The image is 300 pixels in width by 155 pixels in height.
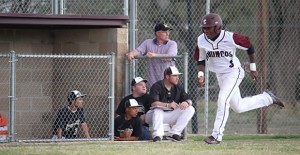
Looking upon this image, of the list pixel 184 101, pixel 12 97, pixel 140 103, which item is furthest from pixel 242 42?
pixel 12 97

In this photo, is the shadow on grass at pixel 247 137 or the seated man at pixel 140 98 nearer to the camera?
the seated man at pixel 140 98

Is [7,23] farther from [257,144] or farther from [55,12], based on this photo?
[257,144]

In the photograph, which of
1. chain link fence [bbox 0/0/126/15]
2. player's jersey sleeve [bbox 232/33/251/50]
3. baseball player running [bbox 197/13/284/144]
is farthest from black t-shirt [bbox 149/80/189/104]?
chain link fence [bbox 0/0/126/15]

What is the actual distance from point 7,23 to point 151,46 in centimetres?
253

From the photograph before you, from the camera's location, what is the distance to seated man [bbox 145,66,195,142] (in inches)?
574

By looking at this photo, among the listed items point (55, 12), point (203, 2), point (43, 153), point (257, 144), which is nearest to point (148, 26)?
point (203, 2)

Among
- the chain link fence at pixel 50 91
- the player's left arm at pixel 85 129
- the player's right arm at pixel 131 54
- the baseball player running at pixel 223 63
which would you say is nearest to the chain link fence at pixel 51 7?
the chain link fence at pixel 50 91

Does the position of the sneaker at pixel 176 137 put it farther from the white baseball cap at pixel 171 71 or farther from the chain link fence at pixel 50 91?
the chain link fence at pixel 50 91

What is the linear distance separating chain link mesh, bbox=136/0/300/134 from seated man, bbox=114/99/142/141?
242cm

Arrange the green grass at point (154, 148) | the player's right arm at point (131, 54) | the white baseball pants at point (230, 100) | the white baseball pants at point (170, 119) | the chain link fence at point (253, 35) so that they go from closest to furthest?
1. the green grass at point (154, 148)
2. the white baseball pants at point (230, 100)
3. the white baseball pants at point (170, 119)
4. the player's right arm at point (131, 54)
5. the chain link fence at point (253, 35)

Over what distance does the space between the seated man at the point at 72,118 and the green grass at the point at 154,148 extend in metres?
0.79

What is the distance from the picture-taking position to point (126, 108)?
14859 millimetres

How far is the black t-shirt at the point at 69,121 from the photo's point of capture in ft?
49.1

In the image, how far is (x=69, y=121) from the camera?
15008 millimetres
